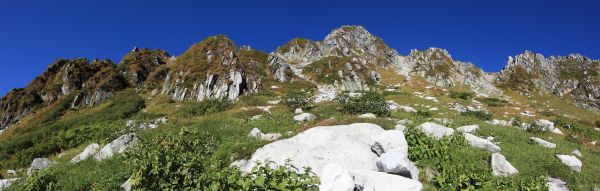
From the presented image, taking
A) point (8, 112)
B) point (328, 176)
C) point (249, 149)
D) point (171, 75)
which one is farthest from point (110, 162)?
point (8, 112)

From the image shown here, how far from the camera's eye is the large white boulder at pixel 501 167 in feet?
43.4

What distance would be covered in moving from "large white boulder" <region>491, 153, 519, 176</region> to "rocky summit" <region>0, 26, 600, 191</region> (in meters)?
0.04

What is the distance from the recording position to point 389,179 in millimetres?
10406

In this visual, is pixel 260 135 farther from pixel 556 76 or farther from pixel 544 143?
pixel 556 76

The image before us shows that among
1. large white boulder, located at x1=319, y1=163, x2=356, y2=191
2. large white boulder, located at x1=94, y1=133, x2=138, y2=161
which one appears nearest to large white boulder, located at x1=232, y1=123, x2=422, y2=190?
large white boulder, located at x1=319, y1=163, x2=356, y2=191

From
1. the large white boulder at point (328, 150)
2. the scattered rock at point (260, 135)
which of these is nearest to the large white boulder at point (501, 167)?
the large white boulder at point (328, 150)

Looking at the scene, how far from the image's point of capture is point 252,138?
57.1ft

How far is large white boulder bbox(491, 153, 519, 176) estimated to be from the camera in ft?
43.4

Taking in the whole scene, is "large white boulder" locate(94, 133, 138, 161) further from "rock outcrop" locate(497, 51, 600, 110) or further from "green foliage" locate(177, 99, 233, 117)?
"rock outcrop" locate(497, 51, 600, 110)

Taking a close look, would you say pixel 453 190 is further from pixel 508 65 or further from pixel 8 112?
pixel 508 65

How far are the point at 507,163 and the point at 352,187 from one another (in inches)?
305

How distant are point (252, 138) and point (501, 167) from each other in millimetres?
10047

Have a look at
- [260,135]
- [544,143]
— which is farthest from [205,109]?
[544,143]

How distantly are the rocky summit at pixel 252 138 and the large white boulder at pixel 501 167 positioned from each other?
38 millimetres
